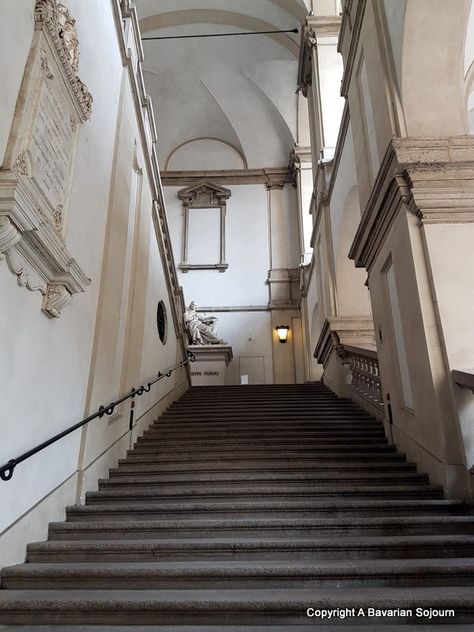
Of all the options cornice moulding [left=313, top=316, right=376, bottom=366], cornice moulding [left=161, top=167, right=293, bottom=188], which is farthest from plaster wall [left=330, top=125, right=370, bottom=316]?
cornice moulding [left=161, top=167, right=293, bottom=188]

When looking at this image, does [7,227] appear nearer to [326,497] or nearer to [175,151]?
[326,497]

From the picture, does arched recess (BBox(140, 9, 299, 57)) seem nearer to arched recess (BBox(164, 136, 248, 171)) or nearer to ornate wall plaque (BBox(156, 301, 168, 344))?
arched recess (BBox(164, 136, 248, 171))

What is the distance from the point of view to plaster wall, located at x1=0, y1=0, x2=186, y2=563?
2402mm

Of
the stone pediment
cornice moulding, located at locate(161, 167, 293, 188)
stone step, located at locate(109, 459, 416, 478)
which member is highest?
cornice moulding, located at locate(161, 167, 293, 188)

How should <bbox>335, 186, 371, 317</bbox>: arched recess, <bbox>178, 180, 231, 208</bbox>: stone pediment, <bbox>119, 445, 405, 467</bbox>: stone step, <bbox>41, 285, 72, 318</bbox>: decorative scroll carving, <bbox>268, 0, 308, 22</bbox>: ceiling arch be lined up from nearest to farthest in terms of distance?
1. <bbox>41, 285, 72, 318</bbox>: decorative scroll carving
2. <bbox>119, 445, 405, 467</bbox>: stone step
3. <bbox>335, 186, 371, 317</bbox>: arched recess
4. <bbox>268, 0, 308, 22</bbox>: ceiling arch
5. <bbox>178, 180, 231, 208</bbox>: stone pediment

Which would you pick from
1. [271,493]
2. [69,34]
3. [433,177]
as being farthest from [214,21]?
[271,493]

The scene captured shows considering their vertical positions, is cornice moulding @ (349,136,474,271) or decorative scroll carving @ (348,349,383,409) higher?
cornice moulding @ (349,136,474,271)

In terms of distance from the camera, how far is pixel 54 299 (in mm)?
2818

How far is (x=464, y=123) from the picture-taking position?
387 cm

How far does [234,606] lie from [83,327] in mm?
2379

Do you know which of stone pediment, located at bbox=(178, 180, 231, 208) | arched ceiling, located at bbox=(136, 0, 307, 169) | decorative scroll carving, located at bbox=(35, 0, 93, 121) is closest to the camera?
decorative scroll carving, located at bbox=(35, 0, 93, 121)

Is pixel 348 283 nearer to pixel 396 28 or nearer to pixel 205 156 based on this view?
pixel 396 28

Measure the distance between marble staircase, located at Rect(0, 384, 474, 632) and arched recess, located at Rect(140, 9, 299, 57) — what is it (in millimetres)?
13817

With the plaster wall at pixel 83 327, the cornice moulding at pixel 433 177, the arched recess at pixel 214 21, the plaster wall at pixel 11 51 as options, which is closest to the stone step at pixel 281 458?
the plaster wall at pixel 83 327
